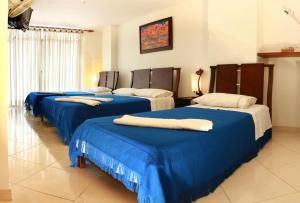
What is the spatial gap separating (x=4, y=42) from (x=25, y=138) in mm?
2183

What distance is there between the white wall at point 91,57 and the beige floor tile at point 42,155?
14.7 feet

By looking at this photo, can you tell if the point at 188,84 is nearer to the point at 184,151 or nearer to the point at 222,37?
the point at 222,37

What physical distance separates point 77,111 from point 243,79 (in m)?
2.44

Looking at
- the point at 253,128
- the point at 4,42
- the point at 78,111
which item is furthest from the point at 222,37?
the point at 4,42


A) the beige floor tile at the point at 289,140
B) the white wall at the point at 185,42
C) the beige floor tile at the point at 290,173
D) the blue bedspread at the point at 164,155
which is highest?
the white wall at the point at 185,42

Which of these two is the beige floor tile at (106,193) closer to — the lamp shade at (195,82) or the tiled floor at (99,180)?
the tiled floor at (99,180)

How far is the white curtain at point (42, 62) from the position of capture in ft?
21.4

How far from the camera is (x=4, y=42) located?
169 centimetres

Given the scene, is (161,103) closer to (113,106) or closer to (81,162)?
(113,106)

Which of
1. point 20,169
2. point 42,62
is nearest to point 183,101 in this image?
point 20,169

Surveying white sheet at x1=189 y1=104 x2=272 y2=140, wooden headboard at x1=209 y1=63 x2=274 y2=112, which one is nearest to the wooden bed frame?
wooden headboard at x1=209 y1=63 x2=274 y2=112

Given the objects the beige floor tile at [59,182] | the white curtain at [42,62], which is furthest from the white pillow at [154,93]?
the white curtain at [42,62]

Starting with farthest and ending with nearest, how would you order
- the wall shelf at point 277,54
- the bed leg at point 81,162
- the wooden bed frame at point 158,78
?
1. the wooden bed frame at point 158,78
2. the wall shelf at point 277,54
3. the bed leg at point 81,162

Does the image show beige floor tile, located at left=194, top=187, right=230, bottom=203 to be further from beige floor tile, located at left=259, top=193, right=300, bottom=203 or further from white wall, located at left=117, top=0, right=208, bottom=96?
white wall, located at left=117, top=0, right=208, bottom=96
